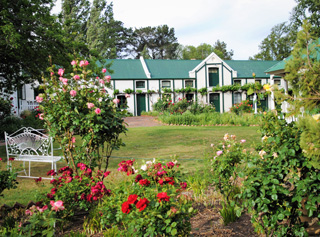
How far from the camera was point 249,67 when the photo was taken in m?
32.7

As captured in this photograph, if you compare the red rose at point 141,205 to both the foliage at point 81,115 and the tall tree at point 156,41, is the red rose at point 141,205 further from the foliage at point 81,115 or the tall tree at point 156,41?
the tall tree at point 156,41

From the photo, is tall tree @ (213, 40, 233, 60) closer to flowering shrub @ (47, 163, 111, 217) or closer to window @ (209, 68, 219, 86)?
window @ (209, 68, 219, 86)

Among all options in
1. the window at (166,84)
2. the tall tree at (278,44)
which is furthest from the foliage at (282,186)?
the tall tree at (278,44)

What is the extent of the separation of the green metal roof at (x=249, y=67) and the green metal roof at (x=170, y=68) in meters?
4.60

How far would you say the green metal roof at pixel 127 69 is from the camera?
28745 mm

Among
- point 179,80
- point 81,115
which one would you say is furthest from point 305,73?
point 179,80

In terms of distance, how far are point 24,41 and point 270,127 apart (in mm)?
7544

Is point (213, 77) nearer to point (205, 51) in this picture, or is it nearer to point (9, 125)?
point (9, 125)

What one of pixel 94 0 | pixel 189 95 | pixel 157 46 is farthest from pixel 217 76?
pixel 157 46

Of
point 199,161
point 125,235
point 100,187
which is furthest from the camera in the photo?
point 199,161

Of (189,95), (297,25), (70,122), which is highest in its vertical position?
(297,25)

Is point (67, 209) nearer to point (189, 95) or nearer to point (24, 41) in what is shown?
point (24, 41)

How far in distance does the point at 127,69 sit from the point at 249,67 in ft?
48.5

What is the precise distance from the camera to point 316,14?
114 feet
